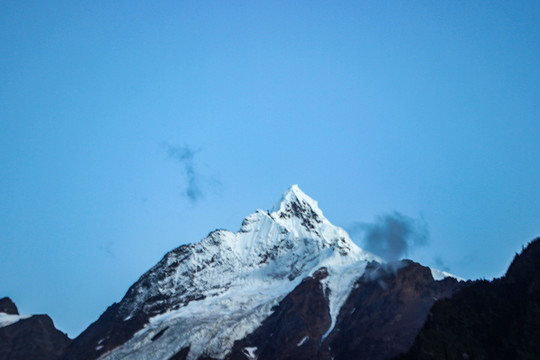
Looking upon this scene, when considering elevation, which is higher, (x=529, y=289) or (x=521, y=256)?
(x=521, y=256)

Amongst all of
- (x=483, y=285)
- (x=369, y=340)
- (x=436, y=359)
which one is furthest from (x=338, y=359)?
(x=436, y=359)

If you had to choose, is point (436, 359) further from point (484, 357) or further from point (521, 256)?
point (521, 256)

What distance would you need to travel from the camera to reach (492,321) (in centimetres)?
10256

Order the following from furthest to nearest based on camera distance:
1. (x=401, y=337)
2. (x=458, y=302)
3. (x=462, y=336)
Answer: (x=401, y=337) → (x=458, y=302) → (x=462, y=336)

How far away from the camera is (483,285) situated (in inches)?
4500

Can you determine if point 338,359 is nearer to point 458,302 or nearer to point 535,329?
point 458,302

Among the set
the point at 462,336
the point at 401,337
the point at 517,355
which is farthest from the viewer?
the point at 401,337

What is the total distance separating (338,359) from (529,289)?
10600cm

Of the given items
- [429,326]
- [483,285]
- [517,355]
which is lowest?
[517,355]

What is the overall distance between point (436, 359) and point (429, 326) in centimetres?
842

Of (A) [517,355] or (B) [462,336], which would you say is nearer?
(A) [517,355]

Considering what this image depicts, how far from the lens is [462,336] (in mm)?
100875

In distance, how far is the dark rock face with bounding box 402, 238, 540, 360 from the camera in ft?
311

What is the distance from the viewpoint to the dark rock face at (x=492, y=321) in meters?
94.9
